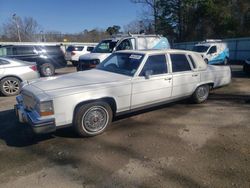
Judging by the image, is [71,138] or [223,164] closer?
[223,164]

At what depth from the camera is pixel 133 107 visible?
4.73 m

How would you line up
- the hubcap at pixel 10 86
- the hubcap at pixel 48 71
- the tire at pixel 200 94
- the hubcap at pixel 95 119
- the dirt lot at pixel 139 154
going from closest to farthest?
the dirt lot at pixel 139 154, the hubcap at pixel 95 119, the tire at pixel 200 94, the hubcap at pixel 10 86, the hubcap at pixel 48 71

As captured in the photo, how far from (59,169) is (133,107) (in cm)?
207

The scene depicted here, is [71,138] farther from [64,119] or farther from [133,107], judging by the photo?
[133,107]

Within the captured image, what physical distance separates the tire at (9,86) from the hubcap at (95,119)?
5.21 m

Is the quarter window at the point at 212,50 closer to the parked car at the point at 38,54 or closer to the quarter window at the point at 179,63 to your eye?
the parked car at the point at 38,54

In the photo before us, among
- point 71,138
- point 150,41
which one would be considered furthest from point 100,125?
point 150,41

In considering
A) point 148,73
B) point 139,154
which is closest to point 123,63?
point 148,73

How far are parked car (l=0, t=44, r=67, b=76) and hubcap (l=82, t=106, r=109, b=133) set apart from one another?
934 centimetres

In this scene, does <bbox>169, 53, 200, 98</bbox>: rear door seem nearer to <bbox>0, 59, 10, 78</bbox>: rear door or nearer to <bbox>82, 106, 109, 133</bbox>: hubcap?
<bbox>82, 106, 109, 133</bbox>: hubcap

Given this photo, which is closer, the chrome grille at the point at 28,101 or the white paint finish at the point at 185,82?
the chrome grille at the point at 28,101

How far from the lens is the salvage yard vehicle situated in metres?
3.73

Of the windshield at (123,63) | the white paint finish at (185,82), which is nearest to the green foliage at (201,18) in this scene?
the white paint finish at (185,82)

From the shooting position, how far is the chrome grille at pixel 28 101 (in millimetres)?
3841
